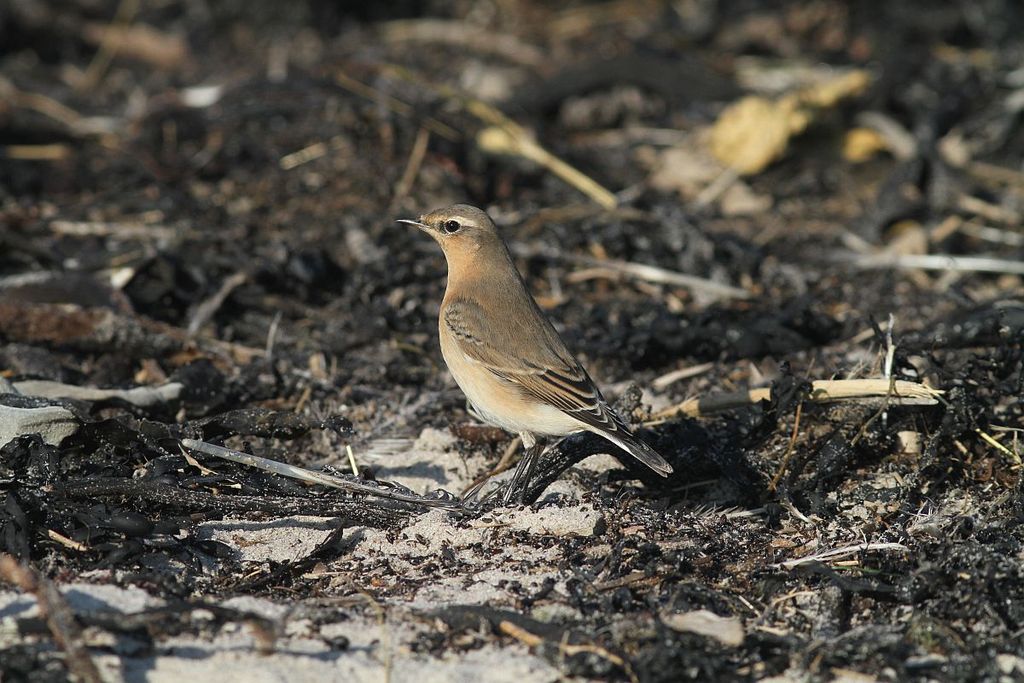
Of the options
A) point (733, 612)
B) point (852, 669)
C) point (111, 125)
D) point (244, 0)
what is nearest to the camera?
point (852, 669)

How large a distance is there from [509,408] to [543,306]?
2.36 meters

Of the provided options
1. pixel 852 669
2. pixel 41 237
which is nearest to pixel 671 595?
pixel 852 669

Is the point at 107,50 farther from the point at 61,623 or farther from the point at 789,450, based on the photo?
the point at 61,623

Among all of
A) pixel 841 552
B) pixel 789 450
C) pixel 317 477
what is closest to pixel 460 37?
pixel 789 450

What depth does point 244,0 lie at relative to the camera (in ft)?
40.0

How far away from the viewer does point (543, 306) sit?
7785 millimetres

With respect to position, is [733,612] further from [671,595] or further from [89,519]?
[89,519]

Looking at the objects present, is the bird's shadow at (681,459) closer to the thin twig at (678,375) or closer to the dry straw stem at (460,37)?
the thin twig at (678,375)

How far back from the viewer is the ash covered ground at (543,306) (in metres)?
4.33

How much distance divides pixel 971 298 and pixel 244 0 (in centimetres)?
806

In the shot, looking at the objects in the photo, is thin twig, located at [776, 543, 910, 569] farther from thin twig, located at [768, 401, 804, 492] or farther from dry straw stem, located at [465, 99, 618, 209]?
dry straw stem, located at [465, 99, 618, 209]

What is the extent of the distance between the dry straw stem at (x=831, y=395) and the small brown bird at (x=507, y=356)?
0.68 metres

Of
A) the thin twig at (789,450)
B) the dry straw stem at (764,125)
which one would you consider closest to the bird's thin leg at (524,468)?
the thin twig at (789,450)

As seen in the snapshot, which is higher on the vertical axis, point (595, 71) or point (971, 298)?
point (595, 71)
